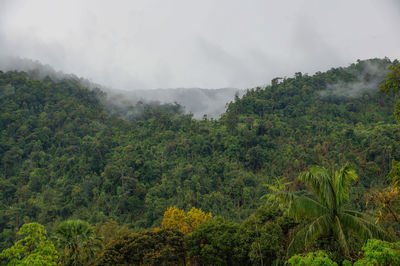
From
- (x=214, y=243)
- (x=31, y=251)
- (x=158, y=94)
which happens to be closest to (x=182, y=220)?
(x=214, y=243)

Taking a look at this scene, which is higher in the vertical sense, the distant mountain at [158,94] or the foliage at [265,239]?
the distant mountain at [158,94]

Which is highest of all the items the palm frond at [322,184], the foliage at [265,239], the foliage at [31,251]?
the palm frond at [322,184]

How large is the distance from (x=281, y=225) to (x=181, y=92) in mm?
116164

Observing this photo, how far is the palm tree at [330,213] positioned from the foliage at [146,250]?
8479 millimetres

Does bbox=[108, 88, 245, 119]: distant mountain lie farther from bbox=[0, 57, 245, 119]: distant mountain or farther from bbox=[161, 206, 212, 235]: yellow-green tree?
bbox=[161, 206, 212, 235]: yellow-green tree

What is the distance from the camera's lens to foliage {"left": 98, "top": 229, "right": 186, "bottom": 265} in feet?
48.9

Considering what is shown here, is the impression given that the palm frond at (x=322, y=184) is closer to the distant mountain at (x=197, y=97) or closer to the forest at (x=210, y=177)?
the forest at (x=210, y=177)

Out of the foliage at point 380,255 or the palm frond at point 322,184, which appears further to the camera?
the palm frond at point 322,184

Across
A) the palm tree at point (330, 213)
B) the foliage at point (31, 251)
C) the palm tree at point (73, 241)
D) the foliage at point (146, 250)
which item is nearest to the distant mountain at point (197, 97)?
the foliage at point (146, 250)

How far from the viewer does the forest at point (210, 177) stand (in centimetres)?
877

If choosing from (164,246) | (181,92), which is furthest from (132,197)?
(181,92)

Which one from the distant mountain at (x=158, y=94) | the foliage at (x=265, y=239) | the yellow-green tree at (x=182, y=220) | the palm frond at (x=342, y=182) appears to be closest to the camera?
the palm frond at (x=342, y=182)

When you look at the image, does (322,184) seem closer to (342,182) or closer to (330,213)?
(342,182)

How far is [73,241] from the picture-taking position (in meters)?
15.1
